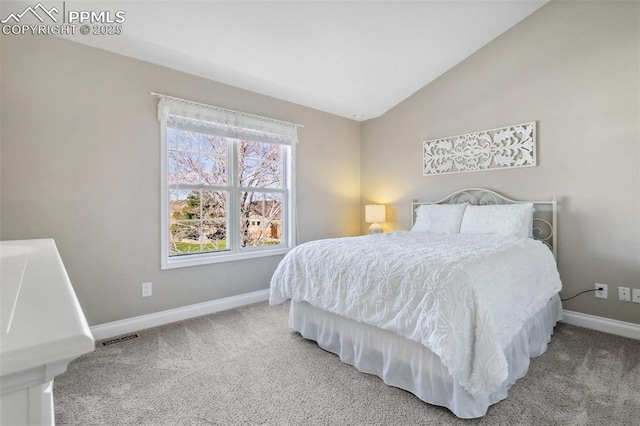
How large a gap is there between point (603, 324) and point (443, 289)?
2.22m

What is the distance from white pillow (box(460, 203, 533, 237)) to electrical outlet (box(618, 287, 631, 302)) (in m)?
0.82

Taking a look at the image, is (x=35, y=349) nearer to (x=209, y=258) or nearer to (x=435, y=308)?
(x=435, y=308)

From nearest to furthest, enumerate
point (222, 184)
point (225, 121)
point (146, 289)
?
point (146, 289)
point (225, 121)
point (222, 184)

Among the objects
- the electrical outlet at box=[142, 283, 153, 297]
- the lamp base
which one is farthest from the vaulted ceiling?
the electrical outlet at box=[142, 283, 153, 297]

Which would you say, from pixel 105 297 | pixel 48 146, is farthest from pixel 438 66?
pixel 105 297

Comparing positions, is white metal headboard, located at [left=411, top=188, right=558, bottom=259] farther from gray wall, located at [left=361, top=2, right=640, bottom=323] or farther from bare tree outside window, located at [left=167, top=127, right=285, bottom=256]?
bare tree outside window, located at [left=167, top=127, right=285, bottom=256]

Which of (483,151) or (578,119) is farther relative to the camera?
(483,151)

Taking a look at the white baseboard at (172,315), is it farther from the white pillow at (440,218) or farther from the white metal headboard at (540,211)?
the white metal headboard at (540,211)

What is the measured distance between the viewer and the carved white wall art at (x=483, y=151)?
310cm

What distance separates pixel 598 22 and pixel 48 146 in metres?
4.69

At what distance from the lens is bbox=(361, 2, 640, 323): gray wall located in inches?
102

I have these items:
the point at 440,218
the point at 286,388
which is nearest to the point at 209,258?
the point at 286,388

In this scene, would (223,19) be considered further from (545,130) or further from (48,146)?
(545,130)

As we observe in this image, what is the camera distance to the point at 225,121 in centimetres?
321
